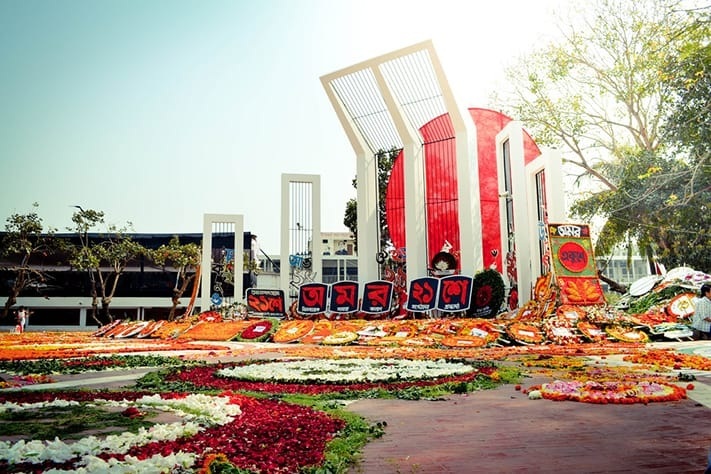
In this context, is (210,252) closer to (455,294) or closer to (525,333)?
(455,294)

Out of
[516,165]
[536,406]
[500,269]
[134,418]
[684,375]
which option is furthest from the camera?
[500,269]

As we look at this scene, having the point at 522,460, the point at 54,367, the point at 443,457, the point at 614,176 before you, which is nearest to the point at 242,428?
the point at 443,457

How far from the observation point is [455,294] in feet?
59.5

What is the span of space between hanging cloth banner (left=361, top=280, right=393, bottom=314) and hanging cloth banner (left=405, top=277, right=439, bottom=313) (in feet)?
3.20

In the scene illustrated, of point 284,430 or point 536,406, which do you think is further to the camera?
point 536,406

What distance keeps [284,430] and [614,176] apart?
2506 cm

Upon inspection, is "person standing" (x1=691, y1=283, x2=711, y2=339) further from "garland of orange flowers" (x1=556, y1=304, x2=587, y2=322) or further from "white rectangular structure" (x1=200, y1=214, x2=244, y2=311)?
"white rectangular structure" (x1=200, y1=214, x2=244, y2=311)

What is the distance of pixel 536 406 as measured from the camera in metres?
5.29

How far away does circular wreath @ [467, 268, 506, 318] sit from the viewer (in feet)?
60.3

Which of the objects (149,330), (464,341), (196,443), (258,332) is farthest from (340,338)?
(196,443)

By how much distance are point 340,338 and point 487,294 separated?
229 inches

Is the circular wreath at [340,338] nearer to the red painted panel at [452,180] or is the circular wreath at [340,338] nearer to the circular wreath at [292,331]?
the circular wreath at [292,331]

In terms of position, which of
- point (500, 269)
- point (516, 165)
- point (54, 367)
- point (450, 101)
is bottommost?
point (54, 367)

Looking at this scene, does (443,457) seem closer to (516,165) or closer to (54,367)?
(54,367)
